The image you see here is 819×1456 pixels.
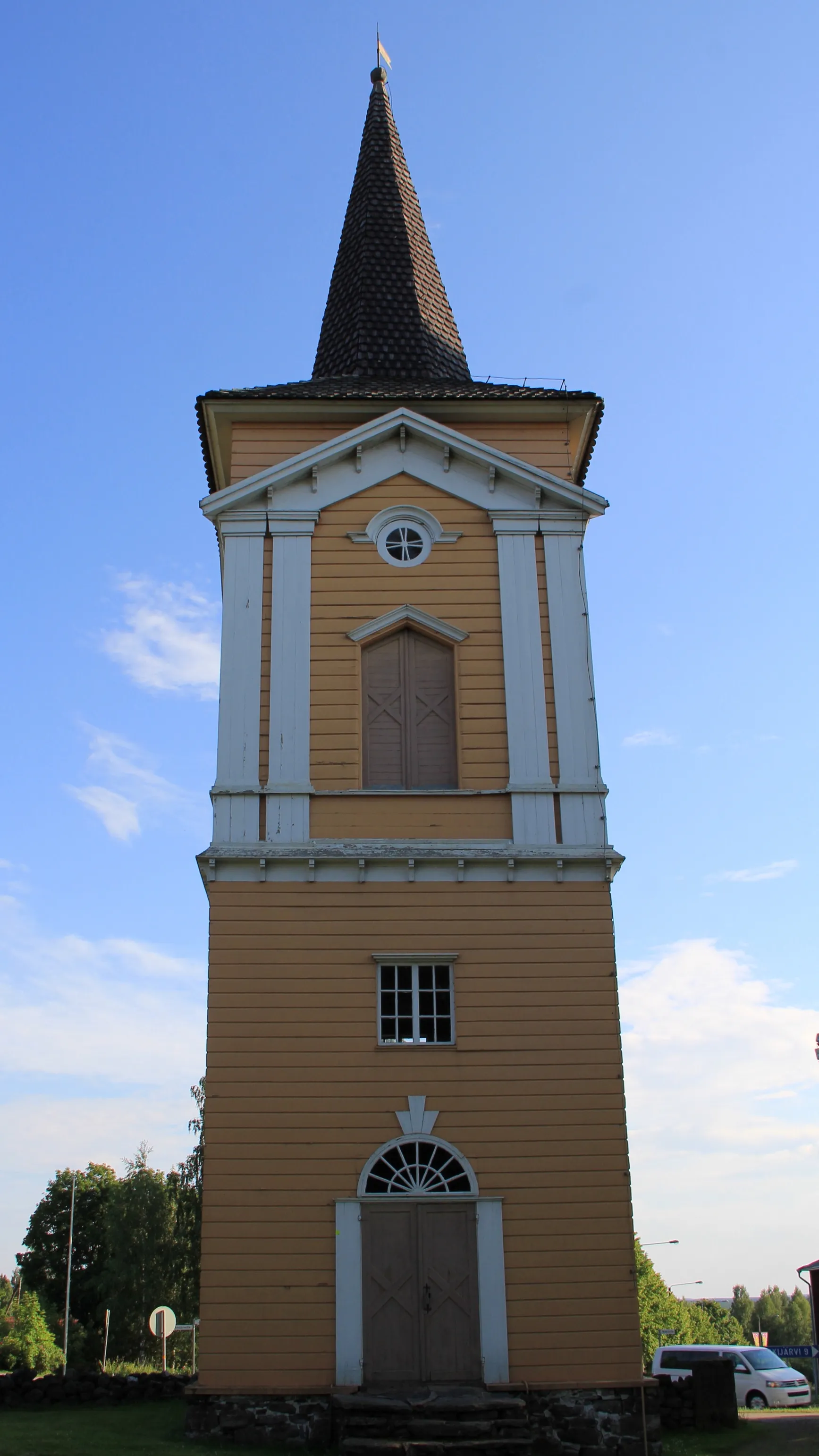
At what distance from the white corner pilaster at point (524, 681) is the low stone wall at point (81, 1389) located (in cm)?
1071

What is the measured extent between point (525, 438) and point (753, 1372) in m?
21.1

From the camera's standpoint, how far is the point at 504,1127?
15.8m

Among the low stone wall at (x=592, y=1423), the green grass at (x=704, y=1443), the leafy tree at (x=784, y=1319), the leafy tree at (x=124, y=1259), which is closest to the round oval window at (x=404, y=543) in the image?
the low stone wall at (x=592, y=1423)

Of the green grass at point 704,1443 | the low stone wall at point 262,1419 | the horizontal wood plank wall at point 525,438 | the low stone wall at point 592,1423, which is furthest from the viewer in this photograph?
the horizontal wood plank wall at point 525,438

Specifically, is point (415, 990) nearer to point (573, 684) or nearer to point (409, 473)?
point (573, 684)

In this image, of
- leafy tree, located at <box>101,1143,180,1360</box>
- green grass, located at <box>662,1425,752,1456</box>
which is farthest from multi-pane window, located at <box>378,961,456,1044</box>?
leafy tree, located at <box>101,1143,180,1360</box>

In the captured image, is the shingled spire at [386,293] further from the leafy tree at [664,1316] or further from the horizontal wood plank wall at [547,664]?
the leafy tree at [664,1316]

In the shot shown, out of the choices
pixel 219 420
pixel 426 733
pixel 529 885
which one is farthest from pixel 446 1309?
pixel 219 420

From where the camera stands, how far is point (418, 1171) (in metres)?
15.6

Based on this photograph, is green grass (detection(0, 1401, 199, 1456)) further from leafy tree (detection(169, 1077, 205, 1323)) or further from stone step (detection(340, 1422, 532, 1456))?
leafy tree (detection(169, 1077, 205, 1323))

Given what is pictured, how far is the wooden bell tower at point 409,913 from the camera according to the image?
15.0m

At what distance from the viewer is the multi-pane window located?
16188 mm

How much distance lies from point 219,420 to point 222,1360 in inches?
526

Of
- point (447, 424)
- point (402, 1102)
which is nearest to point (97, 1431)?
point (402, 1102)
